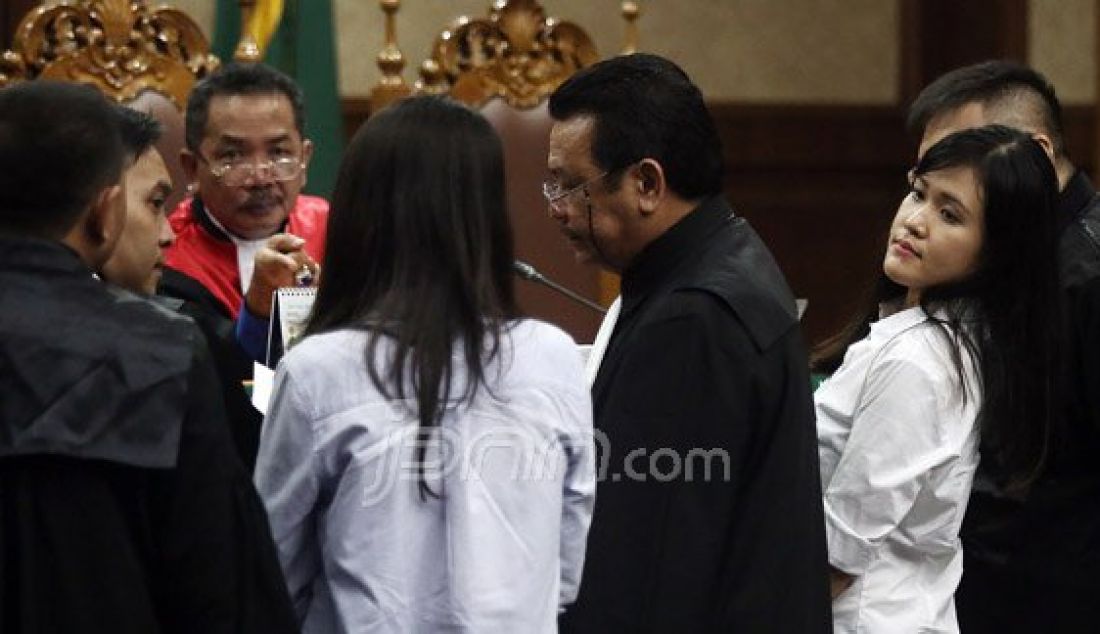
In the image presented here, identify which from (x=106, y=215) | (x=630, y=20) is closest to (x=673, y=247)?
(x=106, y=215)

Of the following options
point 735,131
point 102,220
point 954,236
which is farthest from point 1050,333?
point 735,131

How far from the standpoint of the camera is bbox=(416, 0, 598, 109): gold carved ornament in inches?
171

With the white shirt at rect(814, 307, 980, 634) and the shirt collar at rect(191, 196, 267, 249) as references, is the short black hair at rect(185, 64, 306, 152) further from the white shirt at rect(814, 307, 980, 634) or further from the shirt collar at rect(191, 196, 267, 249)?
the white shirt at rect(814, 307, 980, 634)

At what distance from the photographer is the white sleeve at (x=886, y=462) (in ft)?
8.19

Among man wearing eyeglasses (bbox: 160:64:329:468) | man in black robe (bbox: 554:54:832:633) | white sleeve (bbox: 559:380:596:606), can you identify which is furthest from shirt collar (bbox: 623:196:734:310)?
man wearing eyeglasses (bbox: 160:64:329:468)

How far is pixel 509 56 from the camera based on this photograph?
4414 mm

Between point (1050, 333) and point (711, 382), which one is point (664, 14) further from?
point (711, 382)

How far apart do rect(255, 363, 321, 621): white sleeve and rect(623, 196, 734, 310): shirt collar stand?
1.68ft

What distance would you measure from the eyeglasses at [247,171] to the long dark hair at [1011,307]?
46.5 inches

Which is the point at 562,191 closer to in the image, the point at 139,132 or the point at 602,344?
the point at 602,344

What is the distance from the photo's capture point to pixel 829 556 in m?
2.51

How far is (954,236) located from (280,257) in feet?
3.00

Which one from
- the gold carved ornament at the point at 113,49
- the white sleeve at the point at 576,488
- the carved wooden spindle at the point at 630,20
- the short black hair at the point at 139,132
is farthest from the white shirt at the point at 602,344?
the carved wooden spindle at the point at 630,20

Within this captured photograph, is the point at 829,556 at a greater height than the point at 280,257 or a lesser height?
lesser
